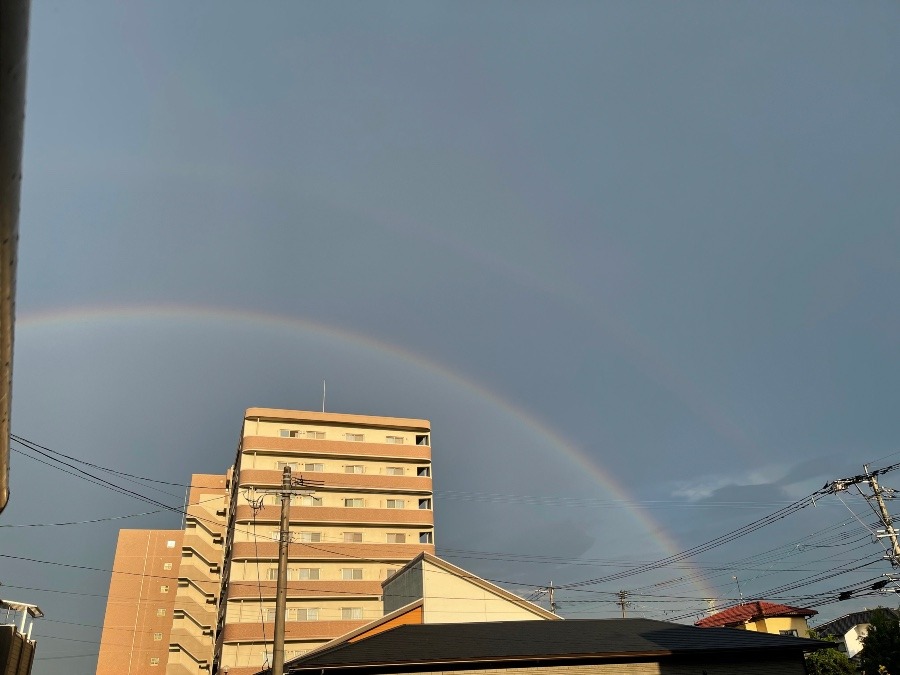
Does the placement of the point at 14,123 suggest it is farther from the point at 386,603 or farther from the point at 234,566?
the point at 234,566

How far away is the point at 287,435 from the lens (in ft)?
191

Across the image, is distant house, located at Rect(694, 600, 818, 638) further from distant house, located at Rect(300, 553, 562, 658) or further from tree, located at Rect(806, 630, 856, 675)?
distant house, located at Rect(300, 553, 562, 658)

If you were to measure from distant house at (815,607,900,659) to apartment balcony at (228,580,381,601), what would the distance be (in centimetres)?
3822

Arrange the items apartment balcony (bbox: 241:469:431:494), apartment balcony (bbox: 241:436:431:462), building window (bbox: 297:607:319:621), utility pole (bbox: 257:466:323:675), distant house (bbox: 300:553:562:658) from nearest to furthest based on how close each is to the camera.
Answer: utility pole (bbox: 257:466:323:675)
distant house (bbox: 300:553:562:658)
building window (bbox: 297:607:319:621)
apartment balcony (bbox: 241:469:431:494)
apartment balcony (bbox: 241:436:431:462)

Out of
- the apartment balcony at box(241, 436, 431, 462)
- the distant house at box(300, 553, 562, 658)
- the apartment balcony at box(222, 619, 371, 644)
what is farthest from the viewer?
the apartment balcony at box(241, 436, 431, 462)

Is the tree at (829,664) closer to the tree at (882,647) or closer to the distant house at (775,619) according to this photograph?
the tree at (882,647)

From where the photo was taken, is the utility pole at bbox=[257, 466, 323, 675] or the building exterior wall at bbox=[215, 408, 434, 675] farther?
the building exterior wall at bbox=[215, 408, 434, 675]

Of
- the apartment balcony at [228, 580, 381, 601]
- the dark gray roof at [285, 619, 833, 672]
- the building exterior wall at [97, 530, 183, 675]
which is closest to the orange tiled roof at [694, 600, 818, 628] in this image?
the dark gray roof at [285, 619, 833, 672]

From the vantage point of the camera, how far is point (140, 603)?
246 feet

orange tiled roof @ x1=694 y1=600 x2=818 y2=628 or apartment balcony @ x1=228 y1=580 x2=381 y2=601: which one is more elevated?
apartment balcony @ x1=228 y1=580 x2=381 y2=601

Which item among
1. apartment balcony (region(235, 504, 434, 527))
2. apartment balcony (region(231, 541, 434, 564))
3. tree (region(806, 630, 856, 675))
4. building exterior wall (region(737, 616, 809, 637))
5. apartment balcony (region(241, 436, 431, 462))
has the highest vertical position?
apartment balcony (region(241, 436, 431, 462))

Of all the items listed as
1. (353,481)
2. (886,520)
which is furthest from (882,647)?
(353,481)

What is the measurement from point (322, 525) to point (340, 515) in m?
1.87

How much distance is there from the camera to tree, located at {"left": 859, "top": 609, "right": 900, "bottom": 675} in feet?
85.7
